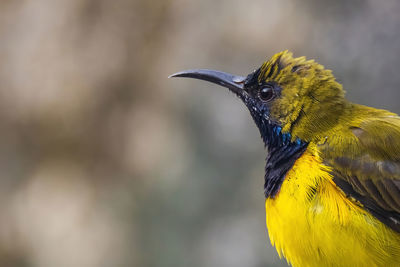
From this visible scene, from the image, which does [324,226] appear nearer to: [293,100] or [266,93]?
[293,100]

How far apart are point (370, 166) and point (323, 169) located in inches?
14.9

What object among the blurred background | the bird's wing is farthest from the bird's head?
the blurred background

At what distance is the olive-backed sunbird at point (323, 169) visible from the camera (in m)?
3.31

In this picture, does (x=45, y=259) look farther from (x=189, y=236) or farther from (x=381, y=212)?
(x=381, y=212)

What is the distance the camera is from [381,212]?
11.4 feet

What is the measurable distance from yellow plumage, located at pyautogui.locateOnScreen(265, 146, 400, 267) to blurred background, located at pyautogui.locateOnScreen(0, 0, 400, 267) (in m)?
3.61

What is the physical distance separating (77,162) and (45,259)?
1.74 metres

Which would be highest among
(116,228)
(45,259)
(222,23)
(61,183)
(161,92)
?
(222,23)

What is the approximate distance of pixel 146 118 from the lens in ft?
29.0

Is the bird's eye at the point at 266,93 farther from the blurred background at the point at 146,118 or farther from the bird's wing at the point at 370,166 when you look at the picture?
the blurred background at the point at 146,118

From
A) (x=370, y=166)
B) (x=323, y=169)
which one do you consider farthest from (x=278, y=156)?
(x=370, y=166)

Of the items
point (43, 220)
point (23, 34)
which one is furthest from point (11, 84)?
point (43, 220)

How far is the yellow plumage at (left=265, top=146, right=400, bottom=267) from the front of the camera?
3.28m

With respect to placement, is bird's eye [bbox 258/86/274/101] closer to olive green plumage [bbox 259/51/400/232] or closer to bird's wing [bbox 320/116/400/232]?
olive green plumage [bbox 259/51/400/232]
